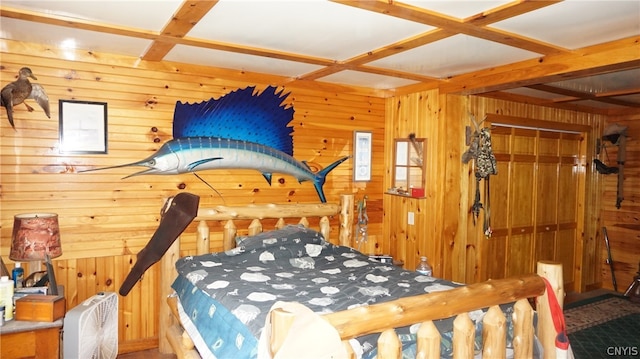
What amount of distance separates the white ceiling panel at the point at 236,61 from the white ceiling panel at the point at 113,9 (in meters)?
0.51

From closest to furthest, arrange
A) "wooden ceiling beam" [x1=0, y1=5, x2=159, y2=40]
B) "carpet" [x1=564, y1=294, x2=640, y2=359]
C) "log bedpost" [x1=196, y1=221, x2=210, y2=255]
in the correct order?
"wooden ceiling beam" [x1=0, y1=5, x2=159, y2=40] < "log bedpost" [x1=196, y1=221, x2=210, y2=255] < "carpet" [x1=564, y1=294, x2=640, y2=359]

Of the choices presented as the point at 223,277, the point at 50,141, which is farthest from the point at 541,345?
the point at 50,141

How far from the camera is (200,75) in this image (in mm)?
3283

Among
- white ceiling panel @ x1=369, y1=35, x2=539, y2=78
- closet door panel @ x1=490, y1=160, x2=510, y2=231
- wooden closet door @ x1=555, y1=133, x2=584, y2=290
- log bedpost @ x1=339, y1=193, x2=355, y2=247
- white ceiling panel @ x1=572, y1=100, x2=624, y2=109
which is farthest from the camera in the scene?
wooden closet door @ x1=555, y1=133, x2=584, y2=290

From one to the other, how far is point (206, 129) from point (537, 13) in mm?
2334

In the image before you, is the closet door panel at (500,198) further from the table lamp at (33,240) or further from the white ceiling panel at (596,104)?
the table lamp at (33,240)

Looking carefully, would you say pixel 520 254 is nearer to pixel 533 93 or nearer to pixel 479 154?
pixel 479 154

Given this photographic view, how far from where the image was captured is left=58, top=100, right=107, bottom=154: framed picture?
9.41 feet

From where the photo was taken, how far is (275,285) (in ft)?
8.09

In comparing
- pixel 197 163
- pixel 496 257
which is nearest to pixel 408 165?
pixel 496 257

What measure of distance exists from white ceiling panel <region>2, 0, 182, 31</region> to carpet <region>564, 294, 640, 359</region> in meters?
3.68

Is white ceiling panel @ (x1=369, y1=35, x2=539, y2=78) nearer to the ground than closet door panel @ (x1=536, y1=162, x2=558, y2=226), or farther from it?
farther from it

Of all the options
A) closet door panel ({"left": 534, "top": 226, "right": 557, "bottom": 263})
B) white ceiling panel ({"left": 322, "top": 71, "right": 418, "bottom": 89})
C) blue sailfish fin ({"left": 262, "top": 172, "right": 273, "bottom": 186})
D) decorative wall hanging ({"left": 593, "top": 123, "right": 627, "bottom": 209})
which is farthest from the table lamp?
decorative wall hanging ({"left": 593, "top": 123, "right": 627, "bottom": 209})

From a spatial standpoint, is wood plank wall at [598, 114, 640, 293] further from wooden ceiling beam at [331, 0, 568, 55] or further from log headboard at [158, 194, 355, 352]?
log headboard at [158, 194, 355, 352]
